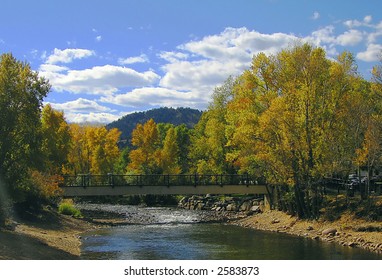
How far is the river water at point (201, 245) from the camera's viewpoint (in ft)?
86.4

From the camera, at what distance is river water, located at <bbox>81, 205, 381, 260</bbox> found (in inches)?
1037

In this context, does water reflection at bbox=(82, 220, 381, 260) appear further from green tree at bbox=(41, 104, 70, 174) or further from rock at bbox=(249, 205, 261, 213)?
green tree at bbox=(41, 104, 70, 174)

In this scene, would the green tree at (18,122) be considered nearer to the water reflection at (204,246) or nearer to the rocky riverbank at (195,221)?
the rocky riverbank at (195,221)

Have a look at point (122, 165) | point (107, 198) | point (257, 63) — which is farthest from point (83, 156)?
point (257, 63)

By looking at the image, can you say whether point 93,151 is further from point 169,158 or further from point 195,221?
point 195,221

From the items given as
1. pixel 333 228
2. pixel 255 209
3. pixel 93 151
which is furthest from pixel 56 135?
pixel 333 228

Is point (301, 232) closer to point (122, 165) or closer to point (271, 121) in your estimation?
point (271, 121)

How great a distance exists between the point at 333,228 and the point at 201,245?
10.2 meters

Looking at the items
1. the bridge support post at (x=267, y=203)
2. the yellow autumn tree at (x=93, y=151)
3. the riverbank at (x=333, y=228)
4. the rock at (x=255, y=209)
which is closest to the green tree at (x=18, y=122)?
the riverbank at (x=333, y=228)

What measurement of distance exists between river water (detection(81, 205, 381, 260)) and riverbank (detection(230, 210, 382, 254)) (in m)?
1.24

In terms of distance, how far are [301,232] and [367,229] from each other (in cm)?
544

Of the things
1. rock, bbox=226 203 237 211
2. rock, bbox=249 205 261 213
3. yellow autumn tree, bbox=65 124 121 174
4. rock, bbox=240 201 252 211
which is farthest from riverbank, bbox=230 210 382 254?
yellow autumn tree, bbox=65 124 121 174

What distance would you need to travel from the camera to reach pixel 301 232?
119 feet

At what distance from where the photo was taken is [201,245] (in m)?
31.0
